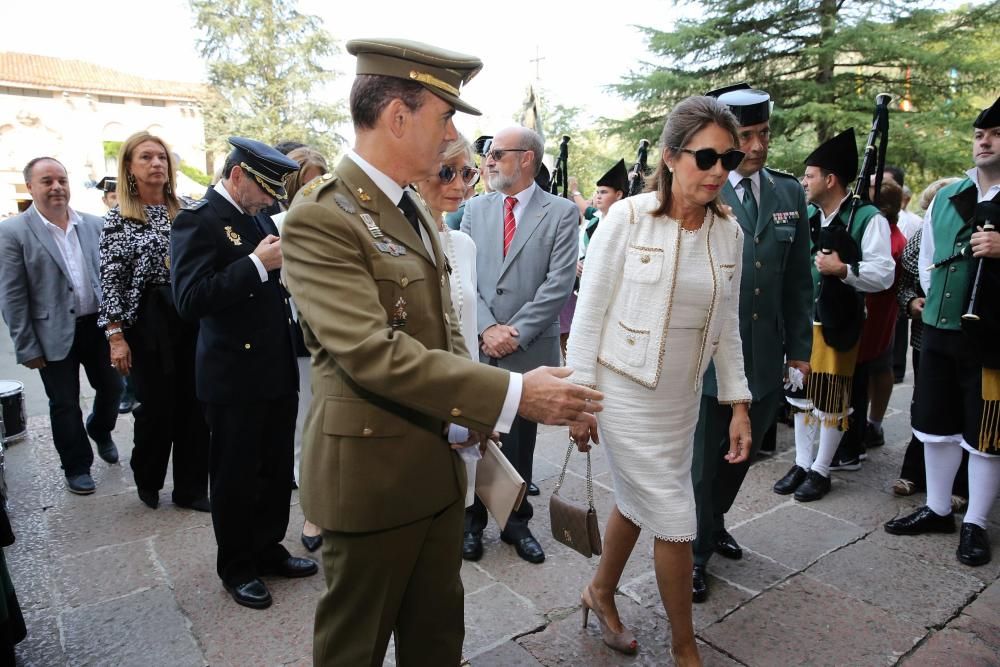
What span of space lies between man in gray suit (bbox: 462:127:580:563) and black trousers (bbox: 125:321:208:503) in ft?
6.24

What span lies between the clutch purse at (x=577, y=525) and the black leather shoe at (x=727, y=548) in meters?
1.24

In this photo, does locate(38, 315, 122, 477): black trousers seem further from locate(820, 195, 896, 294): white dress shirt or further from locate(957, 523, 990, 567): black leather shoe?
locate(957, 523, 990, 567): black leather shoe

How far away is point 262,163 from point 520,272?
56.5 inches

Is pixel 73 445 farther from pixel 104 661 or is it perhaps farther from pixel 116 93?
pixel 116 93

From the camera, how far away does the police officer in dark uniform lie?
9.38 ft

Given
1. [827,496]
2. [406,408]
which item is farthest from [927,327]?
[406,408]

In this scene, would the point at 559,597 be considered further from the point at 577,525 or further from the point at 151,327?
the point at 151,327

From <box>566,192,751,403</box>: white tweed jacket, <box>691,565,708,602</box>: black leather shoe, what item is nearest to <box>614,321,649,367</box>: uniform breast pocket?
<box>566,192,751,403</box>: white tweed jacket

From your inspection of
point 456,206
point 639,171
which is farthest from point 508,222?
point 639,171

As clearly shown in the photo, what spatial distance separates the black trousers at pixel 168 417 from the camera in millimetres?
4055

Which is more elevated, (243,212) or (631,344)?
(243,212)

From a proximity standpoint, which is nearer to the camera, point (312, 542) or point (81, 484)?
point (312, 542)

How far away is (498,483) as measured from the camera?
2.07m

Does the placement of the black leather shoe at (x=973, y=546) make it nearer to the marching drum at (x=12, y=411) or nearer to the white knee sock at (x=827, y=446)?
the white knee sock at (x=827, y=446)
